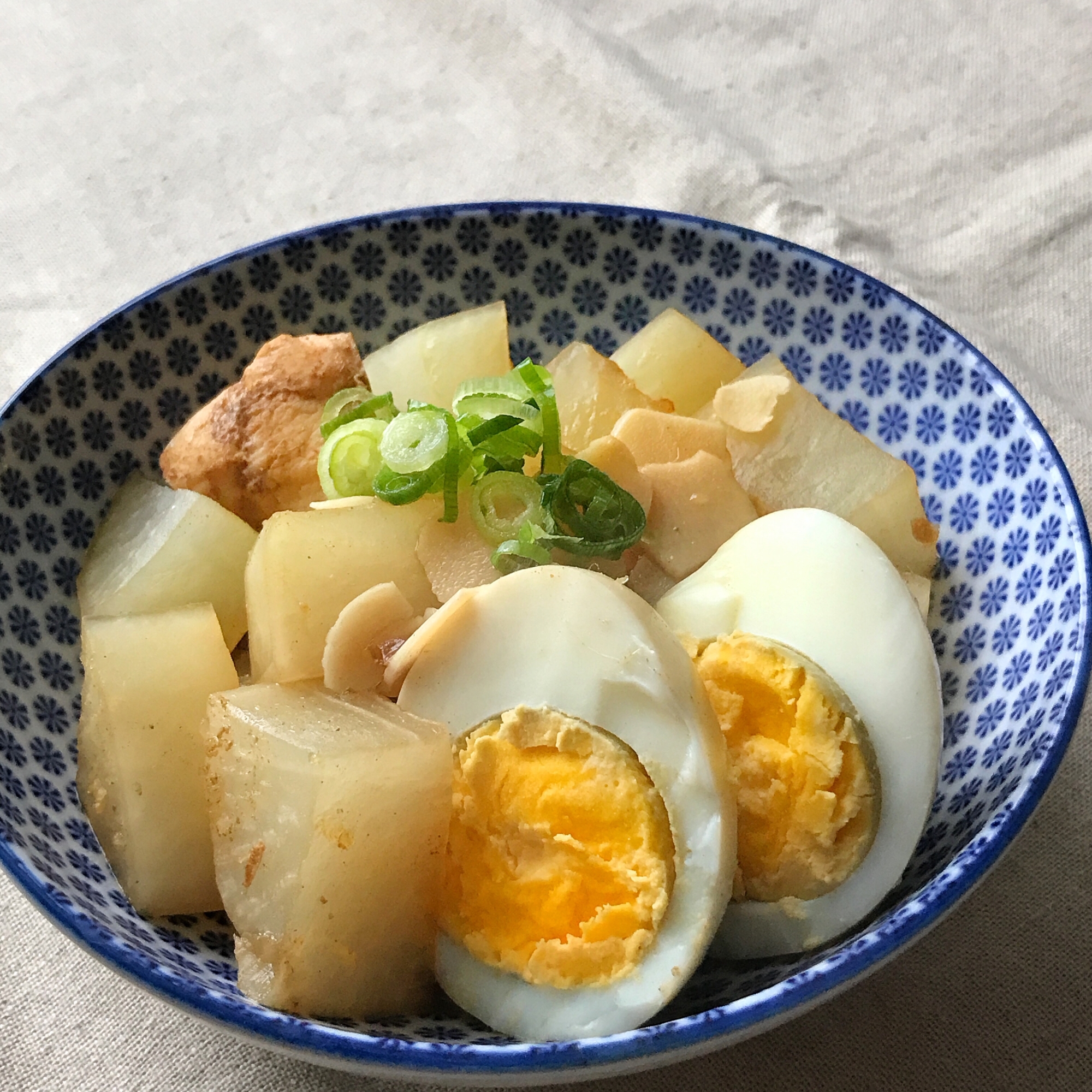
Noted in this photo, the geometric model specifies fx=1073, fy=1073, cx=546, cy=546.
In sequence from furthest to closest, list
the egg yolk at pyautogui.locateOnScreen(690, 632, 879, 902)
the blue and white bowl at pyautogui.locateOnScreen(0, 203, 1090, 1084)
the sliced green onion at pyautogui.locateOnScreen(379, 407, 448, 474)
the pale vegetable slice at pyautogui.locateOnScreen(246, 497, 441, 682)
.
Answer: the sliced green onion at pyautogui.locateOnScreen(379, 407, 448, 474) → the pale vegetable slice at pyautogui.locateOnScreen(246, 497, 441, 682) → the egg yolk at pyautogui.locateOnScreen(690, 632, 879, 902) → the blue and white bowl at pyautogui.locateOnScreen(0, 203, 1090, 1084)

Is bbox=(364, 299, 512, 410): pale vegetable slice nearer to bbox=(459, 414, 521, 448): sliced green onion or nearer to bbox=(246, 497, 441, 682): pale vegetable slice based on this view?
bbox=(459, 414, 521, 448): sliced green onion

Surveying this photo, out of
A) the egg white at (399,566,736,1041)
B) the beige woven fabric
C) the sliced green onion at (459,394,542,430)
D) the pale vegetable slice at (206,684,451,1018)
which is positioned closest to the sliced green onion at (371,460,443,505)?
the sliced green onion at (459,394,542,430)

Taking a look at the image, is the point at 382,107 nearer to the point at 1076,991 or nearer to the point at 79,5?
the point at 79,5

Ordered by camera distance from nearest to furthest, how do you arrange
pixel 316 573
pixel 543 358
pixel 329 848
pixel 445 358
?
1. pixel 329 848
2. pixel 316 573
3. pixel 445 358
4. pixel 543 358

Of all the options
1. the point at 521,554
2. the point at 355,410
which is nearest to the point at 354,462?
the point at 355,410

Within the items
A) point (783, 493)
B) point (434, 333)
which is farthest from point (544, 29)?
point (783, 493)

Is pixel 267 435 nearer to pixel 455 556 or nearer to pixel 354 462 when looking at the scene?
pixel 354 462

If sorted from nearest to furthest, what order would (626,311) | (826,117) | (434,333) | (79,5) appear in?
1. (434,333)
2. (626,311)
3. (826,117)
4. (79,5)
